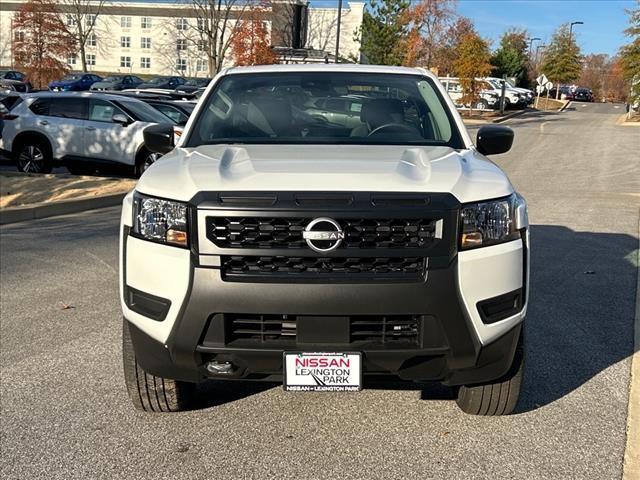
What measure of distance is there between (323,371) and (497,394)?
3.46ft

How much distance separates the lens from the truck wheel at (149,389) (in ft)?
11.7

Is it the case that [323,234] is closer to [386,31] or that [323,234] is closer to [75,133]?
[75,133]

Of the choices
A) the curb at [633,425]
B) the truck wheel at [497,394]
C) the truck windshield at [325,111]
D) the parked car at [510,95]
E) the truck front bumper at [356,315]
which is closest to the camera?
the truck front bumper at [356,315]

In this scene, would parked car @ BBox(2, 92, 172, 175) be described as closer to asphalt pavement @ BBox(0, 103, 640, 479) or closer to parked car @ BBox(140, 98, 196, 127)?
parked car @ BBox(140, 98, 196, 127)

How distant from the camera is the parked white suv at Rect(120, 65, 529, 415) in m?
2.98

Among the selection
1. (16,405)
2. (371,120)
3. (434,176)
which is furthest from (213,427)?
(371,120)

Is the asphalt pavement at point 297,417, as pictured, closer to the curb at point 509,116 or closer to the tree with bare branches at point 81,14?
the curb at point 509,116

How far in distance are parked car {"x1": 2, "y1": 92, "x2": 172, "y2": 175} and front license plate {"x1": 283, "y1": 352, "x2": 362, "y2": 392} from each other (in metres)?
10.8

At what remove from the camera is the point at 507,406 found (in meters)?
3.66

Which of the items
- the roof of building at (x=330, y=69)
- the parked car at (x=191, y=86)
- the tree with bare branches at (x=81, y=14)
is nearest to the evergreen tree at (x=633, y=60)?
the parked car at (x=191, y=86)

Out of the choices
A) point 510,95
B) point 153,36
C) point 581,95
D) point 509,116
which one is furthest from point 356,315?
point 153,36

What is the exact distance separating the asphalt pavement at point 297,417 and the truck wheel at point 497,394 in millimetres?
79

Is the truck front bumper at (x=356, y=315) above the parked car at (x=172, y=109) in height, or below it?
below

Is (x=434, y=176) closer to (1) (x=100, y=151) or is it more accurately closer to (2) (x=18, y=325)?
(2) (x=18, y=325)
